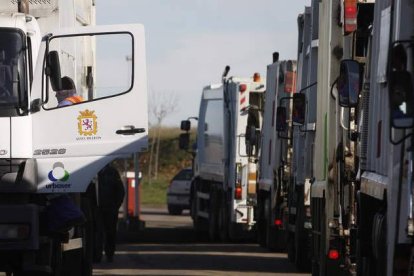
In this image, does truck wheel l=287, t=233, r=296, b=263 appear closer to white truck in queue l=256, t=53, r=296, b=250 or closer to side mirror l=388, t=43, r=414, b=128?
white truck in queue l=256, t=53, r=296, b=250

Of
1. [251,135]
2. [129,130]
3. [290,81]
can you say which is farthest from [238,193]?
[129,130]

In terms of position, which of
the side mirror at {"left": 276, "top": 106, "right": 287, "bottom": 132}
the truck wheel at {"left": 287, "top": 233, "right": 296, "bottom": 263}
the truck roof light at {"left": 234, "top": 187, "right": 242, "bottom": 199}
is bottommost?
the truck wheel at {"left": 287, "top": 233, "right": 296, "bottom": 263}

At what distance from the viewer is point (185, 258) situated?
2400 centimetres

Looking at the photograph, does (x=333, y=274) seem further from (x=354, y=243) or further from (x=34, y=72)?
(x=34, y=72)

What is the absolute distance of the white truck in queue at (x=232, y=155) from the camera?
1118 inches

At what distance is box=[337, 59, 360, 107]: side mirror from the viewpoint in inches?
515

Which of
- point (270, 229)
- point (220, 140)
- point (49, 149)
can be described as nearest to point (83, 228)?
point (49, 149)

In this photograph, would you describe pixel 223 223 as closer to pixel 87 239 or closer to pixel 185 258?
pixel 185 258

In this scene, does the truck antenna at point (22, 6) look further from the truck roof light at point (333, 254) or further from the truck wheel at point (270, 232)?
the truck wheel at point (270, 232)

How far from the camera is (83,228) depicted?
15859mm

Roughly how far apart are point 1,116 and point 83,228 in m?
2.37

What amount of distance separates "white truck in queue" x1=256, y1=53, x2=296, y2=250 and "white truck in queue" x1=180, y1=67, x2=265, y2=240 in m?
1.25

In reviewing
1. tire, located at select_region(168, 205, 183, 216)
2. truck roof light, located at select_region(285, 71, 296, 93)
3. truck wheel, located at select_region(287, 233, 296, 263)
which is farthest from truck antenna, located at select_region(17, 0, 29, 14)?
tire, located at select_region(168, 205, 183, 216)

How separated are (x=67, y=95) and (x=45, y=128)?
41 centimetres
